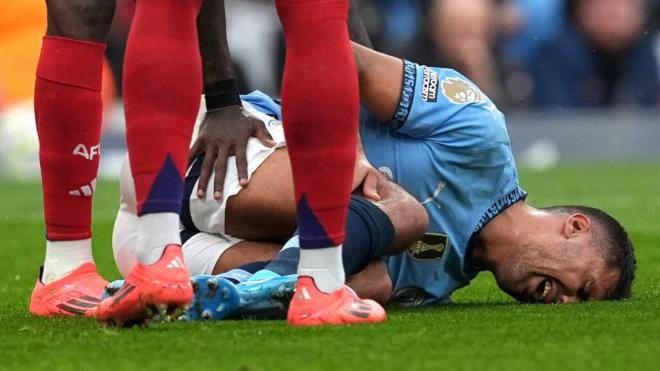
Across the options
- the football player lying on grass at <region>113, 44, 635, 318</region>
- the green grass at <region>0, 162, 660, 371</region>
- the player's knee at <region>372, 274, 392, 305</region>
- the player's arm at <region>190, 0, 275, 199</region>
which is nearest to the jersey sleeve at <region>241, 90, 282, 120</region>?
the football player lying on grass at <region>113, 44, 635, 318</region>

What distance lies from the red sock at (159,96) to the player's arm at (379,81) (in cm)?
88

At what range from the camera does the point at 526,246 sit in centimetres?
438

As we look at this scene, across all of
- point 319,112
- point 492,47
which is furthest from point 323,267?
point 492,47

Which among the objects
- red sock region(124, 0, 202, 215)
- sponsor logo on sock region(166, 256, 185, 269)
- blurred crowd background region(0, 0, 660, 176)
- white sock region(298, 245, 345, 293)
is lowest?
blurred crowd background region(0, 0, 660, 176)

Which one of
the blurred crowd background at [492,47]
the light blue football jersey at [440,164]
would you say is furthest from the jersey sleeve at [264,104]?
the blurred crowd background at [492,47]

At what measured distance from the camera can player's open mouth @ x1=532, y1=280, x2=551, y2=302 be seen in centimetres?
435

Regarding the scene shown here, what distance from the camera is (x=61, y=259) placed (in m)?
4.16

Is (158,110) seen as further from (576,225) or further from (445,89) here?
(576,225)

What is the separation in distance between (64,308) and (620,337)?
1.53 m

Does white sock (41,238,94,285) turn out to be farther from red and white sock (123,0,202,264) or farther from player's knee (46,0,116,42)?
red and white sock (123,0,202,264)

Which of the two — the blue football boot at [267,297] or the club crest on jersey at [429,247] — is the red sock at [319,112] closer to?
the blue football boot at [267,297]

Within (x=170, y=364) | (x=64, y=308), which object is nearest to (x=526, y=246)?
(x=64, y=308)

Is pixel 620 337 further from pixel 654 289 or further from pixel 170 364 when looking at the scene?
pixel 654 289

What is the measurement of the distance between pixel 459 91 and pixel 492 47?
31.4 feet
